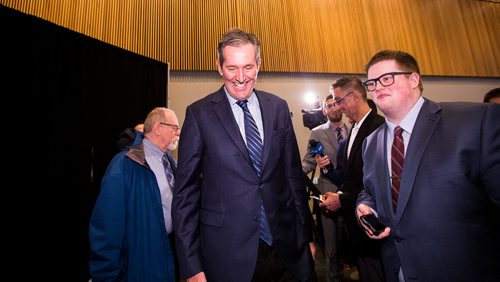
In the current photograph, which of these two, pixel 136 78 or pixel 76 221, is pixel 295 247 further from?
pixel 136 78

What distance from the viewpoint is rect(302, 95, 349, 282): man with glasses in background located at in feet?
9.07

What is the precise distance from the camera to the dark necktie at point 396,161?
3.99 feet

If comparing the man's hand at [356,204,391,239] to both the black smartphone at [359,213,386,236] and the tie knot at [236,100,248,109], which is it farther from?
the tie knot at [236,100,248,109]

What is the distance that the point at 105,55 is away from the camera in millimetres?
3547

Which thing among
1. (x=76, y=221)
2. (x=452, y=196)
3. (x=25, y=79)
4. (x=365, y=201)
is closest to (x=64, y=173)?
(x=76, y=221)

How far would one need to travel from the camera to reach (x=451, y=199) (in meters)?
1.02

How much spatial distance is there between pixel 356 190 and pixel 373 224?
0.87 m

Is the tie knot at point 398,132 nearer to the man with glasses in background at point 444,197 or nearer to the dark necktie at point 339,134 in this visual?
the man with glasses in background at point 444,197

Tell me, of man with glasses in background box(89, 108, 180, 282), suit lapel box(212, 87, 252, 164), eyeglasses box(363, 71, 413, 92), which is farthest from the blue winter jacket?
eyeglasses box(363, 71, 413, 92)

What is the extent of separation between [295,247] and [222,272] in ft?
1.20

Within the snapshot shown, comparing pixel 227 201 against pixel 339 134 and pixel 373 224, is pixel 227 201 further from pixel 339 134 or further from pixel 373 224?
pixel 339 134

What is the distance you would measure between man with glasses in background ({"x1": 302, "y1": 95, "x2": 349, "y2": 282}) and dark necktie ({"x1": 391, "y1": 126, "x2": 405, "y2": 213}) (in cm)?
129

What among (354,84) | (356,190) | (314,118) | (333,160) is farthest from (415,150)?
(314,118)

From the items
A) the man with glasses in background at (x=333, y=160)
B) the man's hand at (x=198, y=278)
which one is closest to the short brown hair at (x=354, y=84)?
the man with glasses in background at (x=333, y=160)
